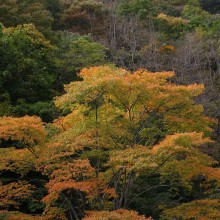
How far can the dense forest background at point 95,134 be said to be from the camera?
36.9 ft

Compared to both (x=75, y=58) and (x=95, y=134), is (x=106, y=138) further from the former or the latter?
(x=75, y=58)

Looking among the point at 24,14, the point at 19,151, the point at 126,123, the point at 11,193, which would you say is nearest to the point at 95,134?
the point at 126,123

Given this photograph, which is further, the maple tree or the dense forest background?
the dense forest background

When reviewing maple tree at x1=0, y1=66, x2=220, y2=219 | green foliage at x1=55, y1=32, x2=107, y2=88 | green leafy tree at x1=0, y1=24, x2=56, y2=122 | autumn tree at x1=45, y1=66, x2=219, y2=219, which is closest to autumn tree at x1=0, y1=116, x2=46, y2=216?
maple tree at x1=0, y1=66, x2=220, y2=219

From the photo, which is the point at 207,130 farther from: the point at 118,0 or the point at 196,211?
the point at 118,0

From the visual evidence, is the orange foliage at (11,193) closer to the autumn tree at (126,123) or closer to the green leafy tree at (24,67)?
the autumn tree at (126,123)

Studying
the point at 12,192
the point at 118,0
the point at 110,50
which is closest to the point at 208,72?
the point at 110,50

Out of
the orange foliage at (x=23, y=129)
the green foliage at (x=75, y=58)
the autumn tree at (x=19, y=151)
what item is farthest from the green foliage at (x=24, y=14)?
the orange foliage at (x=23, y=129)

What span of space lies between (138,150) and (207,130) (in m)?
3.51

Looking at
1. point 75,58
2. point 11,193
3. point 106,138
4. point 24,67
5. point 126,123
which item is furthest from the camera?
point 75,58

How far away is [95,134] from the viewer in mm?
11922

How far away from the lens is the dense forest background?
1124cm

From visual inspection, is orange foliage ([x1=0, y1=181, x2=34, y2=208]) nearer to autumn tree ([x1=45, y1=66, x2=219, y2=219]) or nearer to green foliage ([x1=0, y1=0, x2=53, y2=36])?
autumn tree ([x1=45, y1=66, x2=219, y2=219])

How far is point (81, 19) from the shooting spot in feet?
101
